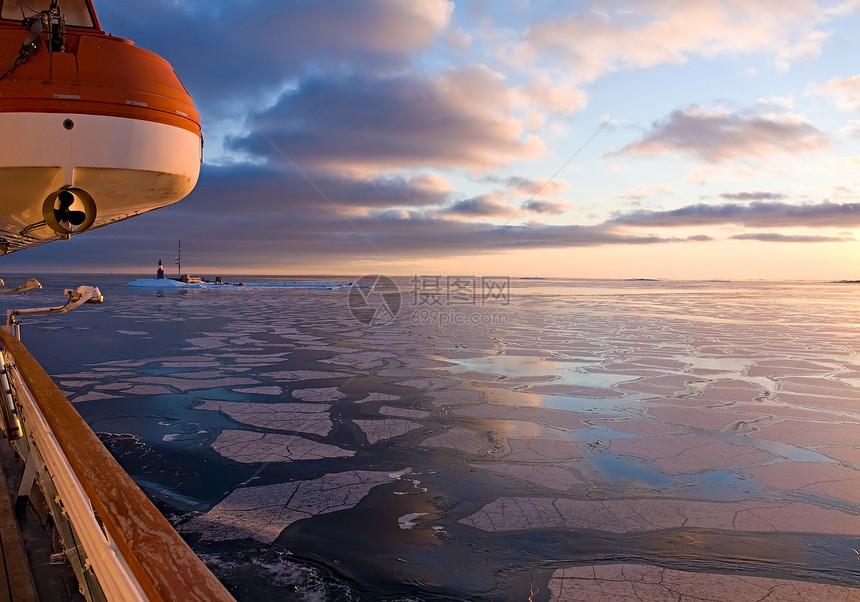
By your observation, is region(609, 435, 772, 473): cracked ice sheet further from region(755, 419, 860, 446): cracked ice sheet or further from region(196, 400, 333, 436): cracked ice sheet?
region(196, 400, 333, 436): cracked ice sheet

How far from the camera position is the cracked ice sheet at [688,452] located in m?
4.24

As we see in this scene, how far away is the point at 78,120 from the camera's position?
2545 mm

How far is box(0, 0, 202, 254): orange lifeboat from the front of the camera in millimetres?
2492

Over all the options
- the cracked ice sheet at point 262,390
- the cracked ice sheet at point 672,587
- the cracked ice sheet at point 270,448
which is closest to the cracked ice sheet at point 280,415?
the cracked ice sheet at point 270,448

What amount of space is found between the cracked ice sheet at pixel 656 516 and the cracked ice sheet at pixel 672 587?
46 centimetres

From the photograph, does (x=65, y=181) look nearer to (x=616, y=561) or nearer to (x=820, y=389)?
(x=616, y=561)

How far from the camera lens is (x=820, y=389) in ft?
23.3

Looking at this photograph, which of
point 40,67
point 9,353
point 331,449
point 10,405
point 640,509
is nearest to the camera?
point 40,67

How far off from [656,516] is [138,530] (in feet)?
10.1

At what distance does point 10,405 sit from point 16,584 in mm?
1506

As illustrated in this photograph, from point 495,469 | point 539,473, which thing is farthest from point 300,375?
point 539,473

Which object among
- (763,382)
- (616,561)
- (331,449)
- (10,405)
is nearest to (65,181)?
(10,405)

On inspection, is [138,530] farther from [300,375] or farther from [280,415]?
[300,375]

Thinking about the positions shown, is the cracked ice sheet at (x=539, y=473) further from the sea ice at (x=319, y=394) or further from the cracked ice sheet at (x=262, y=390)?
the cracked ice sheet at (x=262, y=390)
